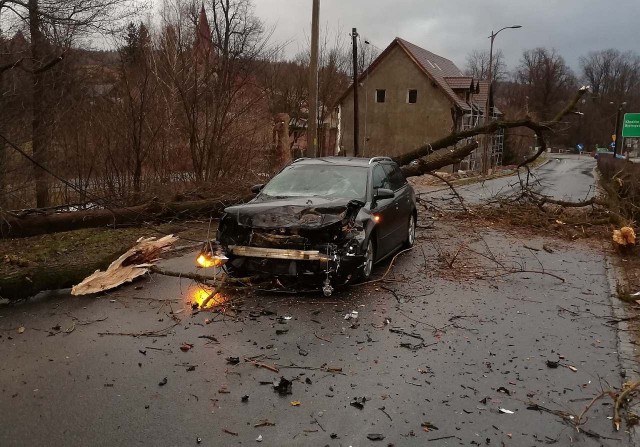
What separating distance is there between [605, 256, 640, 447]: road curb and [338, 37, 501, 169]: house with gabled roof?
1526 inches

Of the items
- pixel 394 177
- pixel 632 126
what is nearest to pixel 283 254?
pixel 394 177

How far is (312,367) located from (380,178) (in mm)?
4657

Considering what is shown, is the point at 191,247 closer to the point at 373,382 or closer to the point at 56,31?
the point at 373,382

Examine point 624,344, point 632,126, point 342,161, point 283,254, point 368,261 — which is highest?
point 632,126

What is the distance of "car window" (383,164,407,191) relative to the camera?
9398mm

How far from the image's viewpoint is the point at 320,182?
8172 millimetres

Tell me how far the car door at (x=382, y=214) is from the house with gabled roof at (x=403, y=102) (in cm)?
3753

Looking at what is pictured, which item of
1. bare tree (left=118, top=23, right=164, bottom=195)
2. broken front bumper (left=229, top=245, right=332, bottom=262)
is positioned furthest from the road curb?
bare tree (left=118, top=23, right=164, bottom=195)

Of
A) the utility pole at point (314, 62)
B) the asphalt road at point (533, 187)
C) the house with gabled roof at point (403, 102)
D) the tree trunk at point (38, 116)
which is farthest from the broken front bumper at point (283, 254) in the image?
the house with gabled roof at point (403, 102)

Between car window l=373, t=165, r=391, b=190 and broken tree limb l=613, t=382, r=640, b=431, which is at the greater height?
car window l=373, t=165, r=391, b=190

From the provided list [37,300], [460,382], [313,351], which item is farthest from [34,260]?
[460,382]

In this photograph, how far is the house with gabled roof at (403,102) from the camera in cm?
4691

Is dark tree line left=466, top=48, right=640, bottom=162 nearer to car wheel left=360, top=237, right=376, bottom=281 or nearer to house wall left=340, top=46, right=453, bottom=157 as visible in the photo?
house wall left=340, top=46, right=453, bottom=157

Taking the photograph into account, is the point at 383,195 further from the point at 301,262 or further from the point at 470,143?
the point at 470,143
